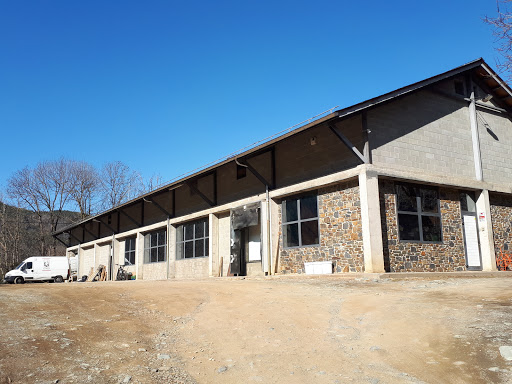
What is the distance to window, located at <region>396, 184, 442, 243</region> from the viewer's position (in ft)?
51.7

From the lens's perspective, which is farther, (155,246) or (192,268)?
(155,246)

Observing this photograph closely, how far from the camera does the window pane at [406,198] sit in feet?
51.9

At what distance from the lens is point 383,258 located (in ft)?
48.1

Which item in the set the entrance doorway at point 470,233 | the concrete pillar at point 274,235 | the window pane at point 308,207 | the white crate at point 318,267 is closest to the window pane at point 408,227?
the white crate at point 318,267

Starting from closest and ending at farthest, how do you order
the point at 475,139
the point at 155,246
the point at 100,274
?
1. the point at 475,139
2. the point at 155,246
3. the point at 100,274

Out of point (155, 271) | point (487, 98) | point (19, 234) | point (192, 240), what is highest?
point (487, 98)

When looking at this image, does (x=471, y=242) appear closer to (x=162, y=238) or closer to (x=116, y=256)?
(x=162, y=238)

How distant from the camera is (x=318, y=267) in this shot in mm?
16031

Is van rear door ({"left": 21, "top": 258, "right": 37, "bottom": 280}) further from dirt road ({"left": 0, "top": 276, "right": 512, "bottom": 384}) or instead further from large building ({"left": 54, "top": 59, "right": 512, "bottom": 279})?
dirt road ({"left": 0, "top": 276, "right": 512, "bottom": 384})

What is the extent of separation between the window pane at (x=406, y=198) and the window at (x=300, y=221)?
2.99 m

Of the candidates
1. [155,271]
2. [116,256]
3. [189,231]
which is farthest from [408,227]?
[116,256]

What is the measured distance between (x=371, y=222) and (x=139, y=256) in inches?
783

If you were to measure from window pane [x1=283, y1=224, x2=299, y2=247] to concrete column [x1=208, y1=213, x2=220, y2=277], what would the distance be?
556 centimetres

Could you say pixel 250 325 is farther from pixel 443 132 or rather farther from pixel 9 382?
pixel 443 132
